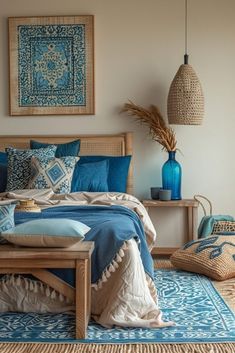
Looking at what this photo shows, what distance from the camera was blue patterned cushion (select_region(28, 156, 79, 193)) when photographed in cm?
432

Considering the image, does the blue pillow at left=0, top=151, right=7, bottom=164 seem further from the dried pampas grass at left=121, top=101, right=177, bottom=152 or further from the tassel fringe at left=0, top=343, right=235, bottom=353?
the tassel fringe at left=0, top=343, right=235, bottom=353

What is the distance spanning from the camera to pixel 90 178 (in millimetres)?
4504

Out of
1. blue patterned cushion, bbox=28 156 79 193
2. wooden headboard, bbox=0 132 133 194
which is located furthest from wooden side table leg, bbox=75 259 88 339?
wooden headboard, bbox=0 132 133 194

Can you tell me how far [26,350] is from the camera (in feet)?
8.40

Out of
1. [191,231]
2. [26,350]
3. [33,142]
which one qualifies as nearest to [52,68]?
[33,142]

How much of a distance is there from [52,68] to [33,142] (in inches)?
31.1

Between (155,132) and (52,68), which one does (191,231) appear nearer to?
(155,132)

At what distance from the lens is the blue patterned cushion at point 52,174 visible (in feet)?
14.2

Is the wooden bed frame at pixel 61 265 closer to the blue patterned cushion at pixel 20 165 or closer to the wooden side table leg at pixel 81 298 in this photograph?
the wooden side table leg at pixel 81 298

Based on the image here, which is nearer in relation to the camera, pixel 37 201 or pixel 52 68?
pixel 37 201

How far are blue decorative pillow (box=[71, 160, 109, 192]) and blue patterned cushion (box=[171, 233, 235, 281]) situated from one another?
861 mm

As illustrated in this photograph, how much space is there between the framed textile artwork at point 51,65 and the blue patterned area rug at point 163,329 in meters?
2.38

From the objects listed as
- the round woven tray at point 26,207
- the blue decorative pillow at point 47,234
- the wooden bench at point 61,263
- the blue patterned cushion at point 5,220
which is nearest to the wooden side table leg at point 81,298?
the wooden bench at point 61,263

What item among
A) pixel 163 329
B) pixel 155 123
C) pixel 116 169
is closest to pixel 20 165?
pixel 116 169
